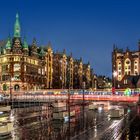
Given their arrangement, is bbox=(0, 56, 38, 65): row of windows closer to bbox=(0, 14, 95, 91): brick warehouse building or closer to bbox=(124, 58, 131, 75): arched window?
bbox=(0, 14, 95, 91): brick warehouse building

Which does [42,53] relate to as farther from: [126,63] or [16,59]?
[126,63]

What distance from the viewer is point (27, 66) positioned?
15725 centimetres

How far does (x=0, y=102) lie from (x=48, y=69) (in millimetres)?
75497

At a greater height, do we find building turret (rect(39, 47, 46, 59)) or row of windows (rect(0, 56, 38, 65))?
building turret (rect(39, 47, 46, 59))

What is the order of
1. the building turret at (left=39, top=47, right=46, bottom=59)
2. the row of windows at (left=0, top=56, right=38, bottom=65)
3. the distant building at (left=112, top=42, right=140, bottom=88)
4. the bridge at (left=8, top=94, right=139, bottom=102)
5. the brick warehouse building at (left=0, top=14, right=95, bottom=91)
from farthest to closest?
1. the distant building at (left=112, top=42, right=140, bottom=88)
2. the building turret at (left=39, top=47, right=46, bottom=59)
3. the row of windows at (left=0, top=56, right=38, bottom=65)
4. the brick warehouse building at (left=0, top=14, right=95, bottom=91)
5. the bridge at (left=8, top=94, right=139, bottom=102)

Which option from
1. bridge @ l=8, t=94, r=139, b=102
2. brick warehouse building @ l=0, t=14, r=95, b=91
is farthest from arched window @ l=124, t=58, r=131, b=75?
bridge @ l=8, t=94, r=139, b=102

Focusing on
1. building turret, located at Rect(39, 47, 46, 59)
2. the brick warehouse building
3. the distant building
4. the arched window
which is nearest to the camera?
the brick warehouse building

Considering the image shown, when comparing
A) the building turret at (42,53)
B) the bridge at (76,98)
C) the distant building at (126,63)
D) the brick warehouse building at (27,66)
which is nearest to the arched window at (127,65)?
the distant building at (126,63)

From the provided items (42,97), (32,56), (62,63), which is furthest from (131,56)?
(42,97)

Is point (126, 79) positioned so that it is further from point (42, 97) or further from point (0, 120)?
point (0, 120)

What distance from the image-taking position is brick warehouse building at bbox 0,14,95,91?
152 meters

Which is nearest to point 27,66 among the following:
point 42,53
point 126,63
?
point 42,53

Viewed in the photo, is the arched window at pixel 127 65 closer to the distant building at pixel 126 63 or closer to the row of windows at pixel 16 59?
the distant building at pixel 126 63

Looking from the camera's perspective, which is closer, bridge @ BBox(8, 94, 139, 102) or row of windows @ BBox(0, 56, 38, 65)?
bridge @ BBox(8, 94, 139, 102)
